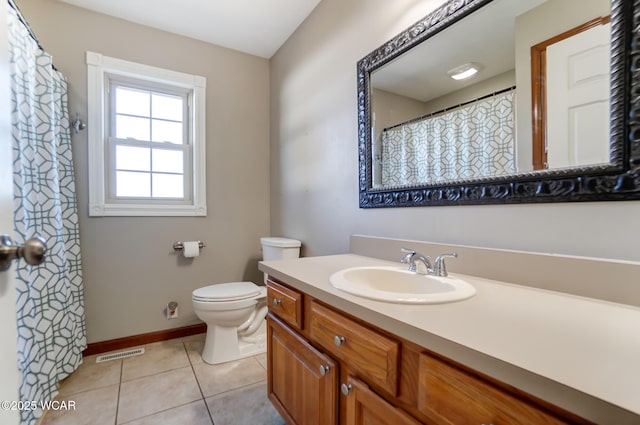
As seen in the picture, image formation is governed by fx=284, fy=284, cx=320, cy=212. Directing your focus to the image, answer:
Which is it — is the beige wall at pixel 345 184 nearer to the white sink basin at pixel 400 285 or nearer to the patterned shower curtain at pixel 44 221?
the white sink basin at pixel 400 285

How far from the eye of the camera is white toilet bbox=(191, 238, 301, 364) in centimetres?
186

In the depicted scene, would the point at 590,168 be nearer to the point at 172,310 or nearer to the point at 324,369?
the point at 324,369

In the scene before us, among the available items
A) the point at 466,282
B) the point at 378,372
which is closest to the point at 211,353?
the point at 378,372

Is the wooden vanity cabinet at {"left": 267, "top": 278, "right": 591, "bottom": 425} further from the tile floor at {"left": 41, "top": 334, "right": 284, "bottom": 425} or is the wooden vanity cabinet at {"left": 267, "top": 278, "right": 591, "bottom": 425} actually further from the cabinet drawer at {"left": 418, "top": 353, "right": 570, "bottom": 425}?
the tile floor at {"left": 41, "top": 334, "right": 284, "bottom": 425}

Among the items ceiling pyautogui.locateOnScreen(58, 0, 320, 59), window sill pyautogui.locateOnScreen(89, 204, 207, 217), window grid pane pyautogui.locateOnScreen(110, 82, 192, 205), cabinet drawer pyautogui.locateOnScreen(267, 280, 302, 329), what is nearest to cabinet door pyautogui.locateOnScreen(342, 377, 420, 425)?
cabinet drawer pyautogui.locateOnScreen(267, 280, 302, 329)

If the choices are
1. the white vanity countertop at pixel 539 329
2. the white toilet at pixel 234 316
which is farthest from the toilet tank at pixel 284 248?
the white vanity countertop at pixel 539 329

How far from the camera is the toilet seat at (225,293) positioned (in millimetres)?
1848

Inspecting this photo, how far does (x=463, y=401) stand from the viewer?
529mm

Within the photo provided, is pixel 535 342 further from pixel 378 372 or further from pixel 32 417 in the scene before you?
pixel 32 417

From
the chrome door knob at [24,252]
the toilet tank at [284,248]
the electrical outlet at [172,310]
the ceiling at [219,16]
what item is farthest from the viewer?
the electrical outlet at [172,310]

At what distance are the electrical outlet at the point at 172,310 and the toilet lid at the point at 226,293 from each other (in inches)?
20.2

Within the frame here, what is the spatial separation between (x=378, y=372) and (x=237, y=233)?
208cm

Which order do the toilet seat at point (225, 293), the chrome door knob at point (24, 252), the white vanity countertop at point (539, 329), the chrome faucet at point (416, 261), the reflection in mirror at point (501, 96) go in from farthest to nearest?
the toilet seat at point (225, 293), the chrome faucet at point (416, 261), the reflection in mirror at point (501, 96), the chrome door knob at point (24, 252), the white vanity countertop at point (539, 329)

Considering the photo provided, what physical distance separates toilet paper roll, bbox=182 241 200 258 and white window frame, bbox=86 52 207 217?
25cm
